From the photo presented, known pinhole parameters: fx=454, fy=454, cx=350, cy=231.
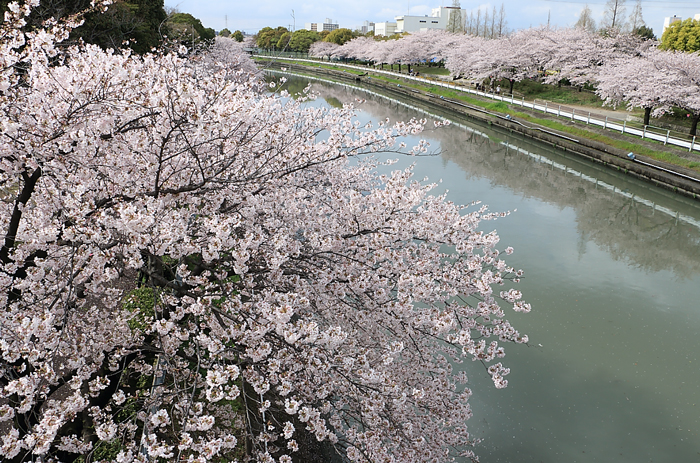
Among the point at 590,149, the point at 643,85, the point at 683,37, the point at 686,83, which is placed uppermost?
the point at 683,37

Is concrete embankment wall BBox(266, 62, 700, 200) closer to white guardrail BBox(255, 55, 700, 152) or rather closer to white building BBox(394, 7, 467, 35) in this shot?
white guardrail BBox(255, 55, 700, 152)

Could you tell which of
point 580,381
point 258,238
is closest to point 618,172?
point 580,381

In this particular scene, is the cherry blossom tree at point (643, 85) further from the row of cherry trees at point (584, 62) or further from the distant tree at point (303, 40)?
the distant tree at point (303, 40)

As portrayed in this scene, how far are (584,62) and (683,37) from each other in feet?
18.8

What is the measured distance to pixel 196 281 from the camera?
4.29 meters

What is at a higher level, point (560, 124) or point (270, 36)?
point (270, 36)

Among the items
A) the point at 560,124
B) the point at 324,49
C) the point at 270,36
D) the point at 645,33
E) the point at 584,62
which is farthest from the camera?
the point at 270,36

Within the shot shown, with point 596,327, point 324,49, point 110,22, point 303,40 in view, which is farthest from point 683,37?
point 303,40

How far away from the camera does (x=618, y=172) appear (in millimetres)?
20484

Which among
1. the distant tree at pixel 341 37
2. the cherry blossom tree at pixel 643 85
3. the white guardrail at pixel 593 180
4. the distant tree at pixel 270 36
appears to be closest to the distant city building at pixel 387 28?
the distant tree at pixel 270 36

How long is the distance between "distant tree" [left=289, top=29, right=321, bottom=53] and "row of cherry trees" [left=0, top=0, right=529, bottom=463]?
91.6 meters

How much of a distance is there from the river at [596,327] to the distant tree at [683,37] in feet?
52.8

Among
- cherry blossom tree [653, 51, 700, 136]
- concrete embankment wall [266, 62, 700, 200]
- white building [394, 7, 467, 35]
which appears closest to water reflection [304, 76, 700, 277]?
concrete embankment wall [266, 62, 700, 200]

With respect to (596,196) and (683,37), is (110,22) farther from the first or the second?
(683,37)
